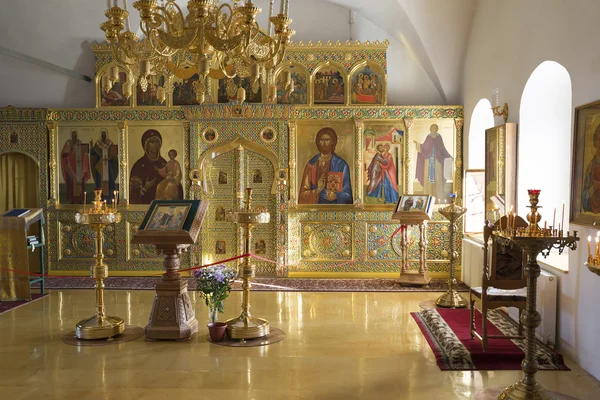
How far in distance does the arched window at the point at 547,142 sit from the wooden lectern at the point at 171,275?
4121 mm

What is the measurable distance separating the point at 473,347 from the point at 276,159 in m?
5.60

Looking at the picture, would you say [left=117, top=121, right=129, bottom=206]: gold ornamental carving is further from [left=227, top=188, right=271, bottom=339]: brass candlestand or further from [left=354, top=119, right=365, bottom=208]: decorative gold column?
[left=227, top=188, right=271, bottom=339]: brass candlestand

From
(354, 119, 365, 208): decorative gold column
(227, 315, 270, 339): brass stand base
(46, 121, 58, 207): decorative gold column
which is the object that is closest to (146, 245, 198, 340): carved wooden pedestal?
(227, 315, 270, 339): brass stand base

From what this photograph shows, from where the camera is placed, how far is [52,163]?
34.6 feet

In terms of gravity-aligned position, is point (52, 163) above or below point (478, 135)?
below

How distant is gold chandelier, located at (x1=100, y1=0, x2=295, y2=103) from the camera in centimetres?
479

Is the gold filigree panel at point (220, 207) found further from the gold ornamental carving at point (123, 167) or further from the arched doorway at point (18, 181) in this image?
the arched doorway at point (18, 181)

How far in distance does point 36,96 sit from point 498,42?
824 cm

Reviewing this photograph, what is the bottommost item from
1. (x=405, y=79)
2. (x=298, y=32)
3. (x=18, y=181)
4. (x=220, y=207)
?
(x=220, y=207)

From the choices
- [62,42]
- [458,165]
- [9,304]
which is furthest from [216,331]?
[62,42]

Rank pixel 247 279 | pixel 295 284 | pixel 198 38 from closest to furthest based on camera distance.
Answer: pixel 198 38 < pixel 247 279 < pixel 295 284

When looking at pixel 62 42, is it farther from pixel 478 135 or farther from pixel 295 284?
pixel 478 135

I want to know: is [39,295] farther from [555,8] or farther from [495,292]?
[555,8]

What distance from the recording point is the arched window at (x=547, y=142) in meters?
7.16
